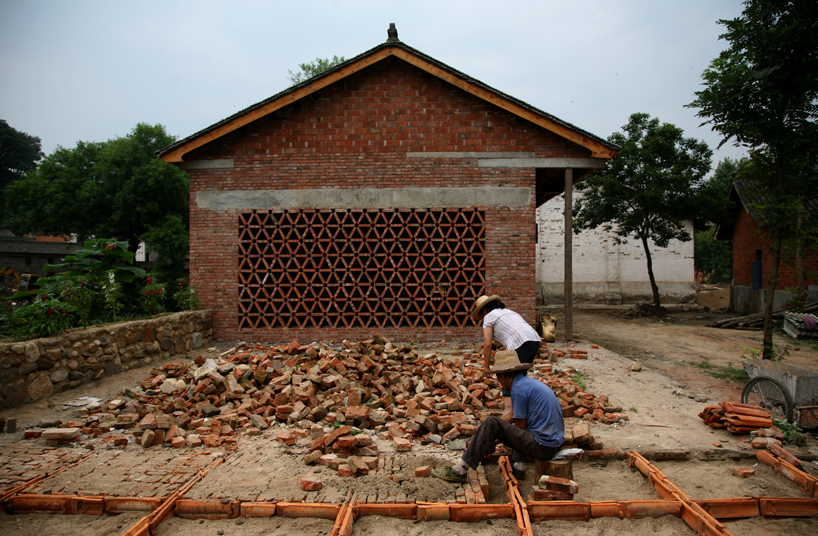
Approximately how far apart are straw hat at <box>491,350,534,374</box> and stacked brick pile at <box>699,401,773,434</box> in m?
3.20

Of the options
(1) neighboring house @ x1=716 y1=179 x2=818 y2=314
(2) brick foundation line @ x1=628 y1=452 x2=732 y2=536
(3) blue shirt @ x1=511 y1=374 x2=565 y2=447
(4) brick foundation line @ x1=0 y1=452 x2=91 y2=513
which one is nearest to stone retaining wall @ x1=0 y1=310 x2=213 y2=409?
(4) brick foundation line @ x1=0 y1=452 x2=91 y2=513

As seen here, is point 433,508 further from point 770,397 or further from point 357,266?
point 357,266

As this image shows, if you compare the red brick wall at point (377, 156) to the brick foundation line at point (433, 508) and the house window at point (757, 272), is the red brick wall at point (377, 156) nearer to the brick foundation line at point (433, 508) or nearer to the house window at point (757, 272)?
the brick foundation line at point (433, 508)

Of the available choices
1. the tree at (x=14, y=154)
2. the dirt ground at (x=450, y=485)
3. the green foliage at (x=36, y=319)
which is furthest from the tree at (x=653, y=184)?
the tree at (x=14, y=154)

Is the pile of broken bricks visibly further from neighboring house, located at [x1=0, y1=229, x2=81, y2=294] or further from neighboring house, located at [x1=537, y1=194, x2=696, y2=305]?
neighboring house, located at [x1=0, y1=229, x2=81, y2=294]

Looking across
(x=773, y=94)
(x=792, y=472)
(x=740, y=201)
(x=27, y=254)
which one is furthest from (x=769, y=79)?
(x=27, y=254)

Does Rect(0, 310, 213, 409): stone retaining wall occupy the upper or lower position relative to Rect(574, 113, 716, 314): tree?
lower

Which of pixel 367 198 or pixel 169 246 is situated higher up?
pixel 367 198

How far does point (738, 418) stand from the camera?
5.83 m

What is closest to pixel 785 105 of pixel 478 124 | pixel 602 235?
pixel 478 124

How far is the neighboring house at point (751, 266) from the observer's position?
671 inches

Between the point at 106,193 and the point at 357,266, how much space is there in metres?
22.2

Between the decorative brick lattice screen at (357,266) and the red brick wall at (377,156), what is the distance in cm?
26

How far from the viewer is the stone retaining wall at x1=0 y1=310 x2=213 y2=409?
6.29m
